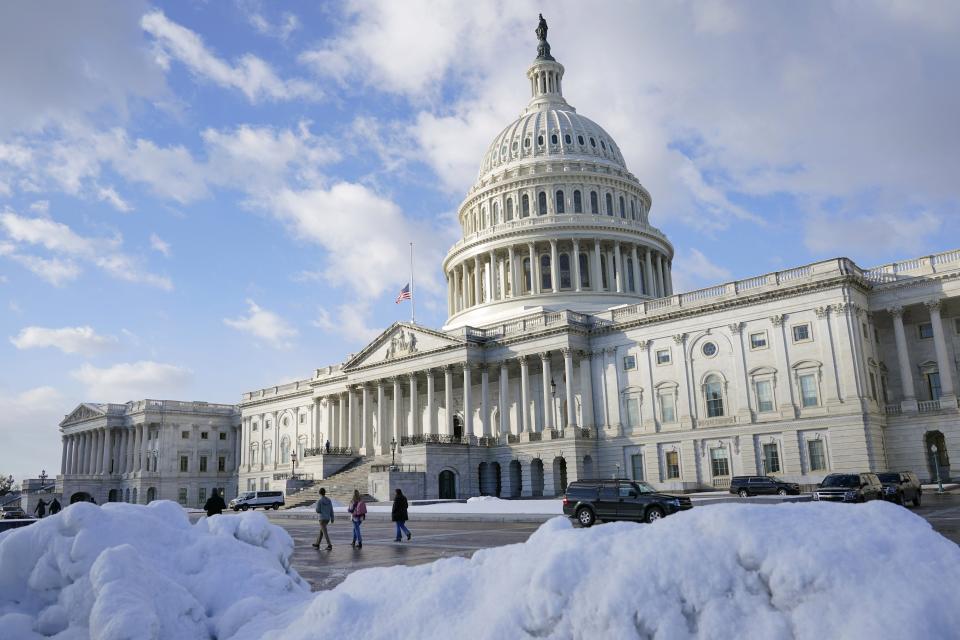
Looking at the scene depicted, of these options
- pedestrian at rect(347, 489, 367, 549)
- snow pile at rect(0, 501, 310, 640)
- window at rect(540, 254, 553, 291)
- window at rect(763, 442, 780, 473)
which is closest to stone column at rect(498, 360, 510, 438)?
window at rect(540, 254, 553, 291)

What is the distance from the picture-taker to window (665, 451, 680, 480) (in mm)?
57875

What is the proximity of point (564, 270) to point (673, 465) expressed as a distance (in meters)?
29.3

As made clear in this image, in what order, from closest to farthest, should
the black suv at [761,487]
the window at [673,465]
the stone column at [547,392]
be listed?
the black suv at [761,487] → the window at [673,465] → the stone column at [547,392]

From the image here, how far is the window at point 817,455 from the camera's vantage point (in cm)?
5091

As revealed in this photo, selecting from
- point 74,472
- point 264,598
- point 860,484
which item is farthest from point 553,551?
point 74,472

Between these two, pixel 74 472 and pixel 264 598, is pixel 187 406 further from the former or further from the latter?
pixel 264 598

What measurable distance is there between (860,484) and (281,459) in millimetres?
73945

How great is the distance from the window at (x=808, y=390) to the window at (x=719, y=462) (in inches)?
268

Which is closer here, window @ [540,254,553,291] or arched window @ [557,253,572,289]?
arched window @ [557,253,572,289]

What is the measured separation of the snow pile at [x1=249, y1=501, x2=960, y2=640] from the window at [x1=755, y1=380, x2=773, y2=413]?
51.9m

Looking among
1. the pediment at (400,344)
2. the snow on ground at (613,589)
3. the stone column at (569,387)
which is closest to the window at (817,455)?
the stone column at (569,387)

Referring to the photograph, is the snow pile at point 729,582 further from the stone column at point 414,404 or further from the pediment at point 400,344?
the stone column at point 414,404

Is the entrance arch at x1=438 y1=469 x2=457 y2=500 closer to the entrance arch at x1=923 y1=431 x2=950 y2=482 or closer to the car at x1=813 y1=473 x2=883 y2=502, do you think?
the entrance arch at x1=923 y1=431 x2=950 y2=482

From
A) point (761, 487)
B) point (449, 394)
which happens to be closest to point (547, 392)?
point (449, 394)
